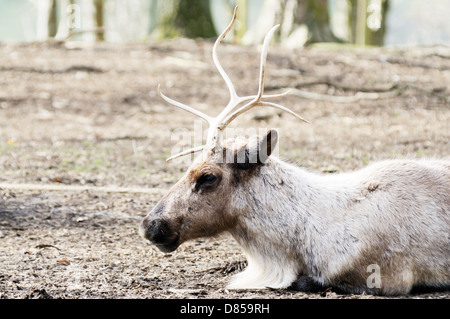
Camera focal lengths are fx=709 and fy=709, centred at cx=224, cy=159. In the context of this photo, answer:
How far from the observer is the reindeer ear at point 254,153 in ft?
16.3

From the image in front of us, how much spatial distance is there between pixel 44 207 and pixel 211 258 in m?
2.05

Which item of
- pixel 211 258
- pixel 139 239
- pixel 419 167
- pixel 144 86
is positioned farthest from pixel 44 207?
pixel 144 86

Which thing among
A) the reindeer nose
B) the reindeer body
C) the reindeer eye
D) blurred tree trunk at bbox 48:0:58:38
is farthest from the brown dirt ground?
blurred tree trunk at bbox 48:0:58:38

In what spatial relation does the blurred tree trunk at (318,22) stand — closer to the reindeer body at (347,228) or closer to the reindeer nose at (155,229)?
the reindeer body at (347,228)

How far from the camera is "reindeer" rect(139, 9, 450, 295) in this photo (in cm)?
477

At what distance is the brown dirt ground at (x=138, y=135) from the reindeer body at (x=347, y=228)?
Result: 204 mm

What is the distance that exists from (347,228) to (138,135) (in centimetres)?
634

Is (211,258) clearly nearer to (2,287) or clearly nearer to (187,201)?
(187,201)

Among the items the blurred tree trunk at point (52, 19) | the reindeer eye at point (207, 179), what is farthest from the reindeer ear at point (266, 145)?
the blurred tree trunk at point (52, 19)

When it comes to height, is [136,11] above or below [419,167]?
above

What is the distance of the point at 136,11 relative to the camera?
104 ft

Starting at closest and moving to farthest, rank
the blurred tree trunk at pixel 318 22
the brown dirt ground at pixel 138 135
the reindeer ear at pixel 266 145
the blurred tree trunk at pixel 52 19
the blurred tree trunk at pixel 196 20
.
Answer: the reindeer ear at pixel 266 145, the brown dirt ground at pixel 138 135, the blurred tree trunk at pixel 318 22, the blurred tree trunk at pixel 196 20, the blurred tree trunk at pixel 52 19

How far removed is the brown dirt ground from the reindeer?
0.21 meters
